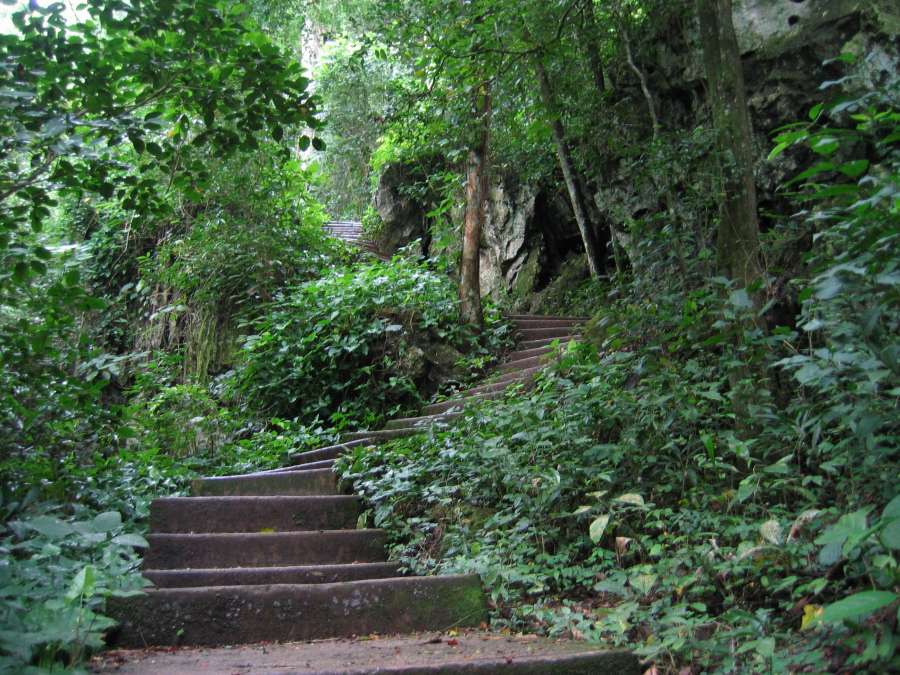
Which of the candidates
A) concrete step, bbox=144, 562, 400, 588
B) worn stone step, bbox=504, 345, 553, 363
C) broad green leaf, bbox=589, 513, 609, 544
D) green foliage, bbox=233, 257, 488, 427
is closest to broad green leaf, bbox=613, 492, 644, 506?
broad green leaf, bbox=589, 513, 609, 544

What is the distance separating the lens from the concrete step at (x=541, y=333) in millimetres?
9391

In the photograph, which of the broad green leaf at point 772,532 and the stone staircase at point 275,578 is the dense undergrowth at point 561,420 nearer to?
the broad green leaf at point 772,532

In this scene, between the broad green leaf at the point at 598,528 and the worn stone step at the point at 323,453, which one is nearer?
the broad green leaf at the point at 598,528

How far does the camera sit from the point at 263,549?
415 centimetres

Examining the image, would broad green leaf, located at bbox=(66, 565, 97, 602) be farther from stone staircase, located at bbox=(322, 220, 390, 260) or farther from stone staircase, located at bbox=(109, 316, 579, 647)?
stone staircase, located at bbox=(322, 220, 390, 260)

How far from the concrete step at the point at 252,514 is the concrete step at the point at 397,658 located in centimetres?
163

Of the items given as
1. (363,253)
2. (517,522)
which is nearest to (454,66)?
(517,522)

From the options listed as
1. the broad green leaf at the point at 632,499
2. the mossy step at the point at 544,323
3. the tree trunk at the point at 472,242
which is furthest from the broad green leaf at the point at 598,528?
the mossy step at the point at 544,323

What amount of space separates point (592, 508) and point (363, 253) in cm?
968

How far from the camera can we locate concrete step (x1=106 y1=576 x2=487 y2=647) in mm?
3072

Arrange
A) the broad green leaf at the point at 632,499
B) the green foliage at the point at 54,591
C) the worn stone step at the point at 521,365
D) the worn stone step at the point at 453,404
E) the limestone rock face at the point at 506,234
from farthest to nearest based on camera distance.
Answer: the limestone rock face at the point at 506,234, the worn stone step at the point at 521,365, the worn stone step at the point at 453,404, the broad green leaf at the point at 632,499, the green foliage at the point at 54,591

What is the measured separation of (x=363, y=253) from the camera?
12.5m

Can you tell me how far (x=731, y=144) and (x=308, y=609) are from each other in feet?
11.9

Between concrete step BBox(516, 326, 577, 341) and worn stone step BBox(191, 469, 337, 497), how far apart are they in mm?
4605
